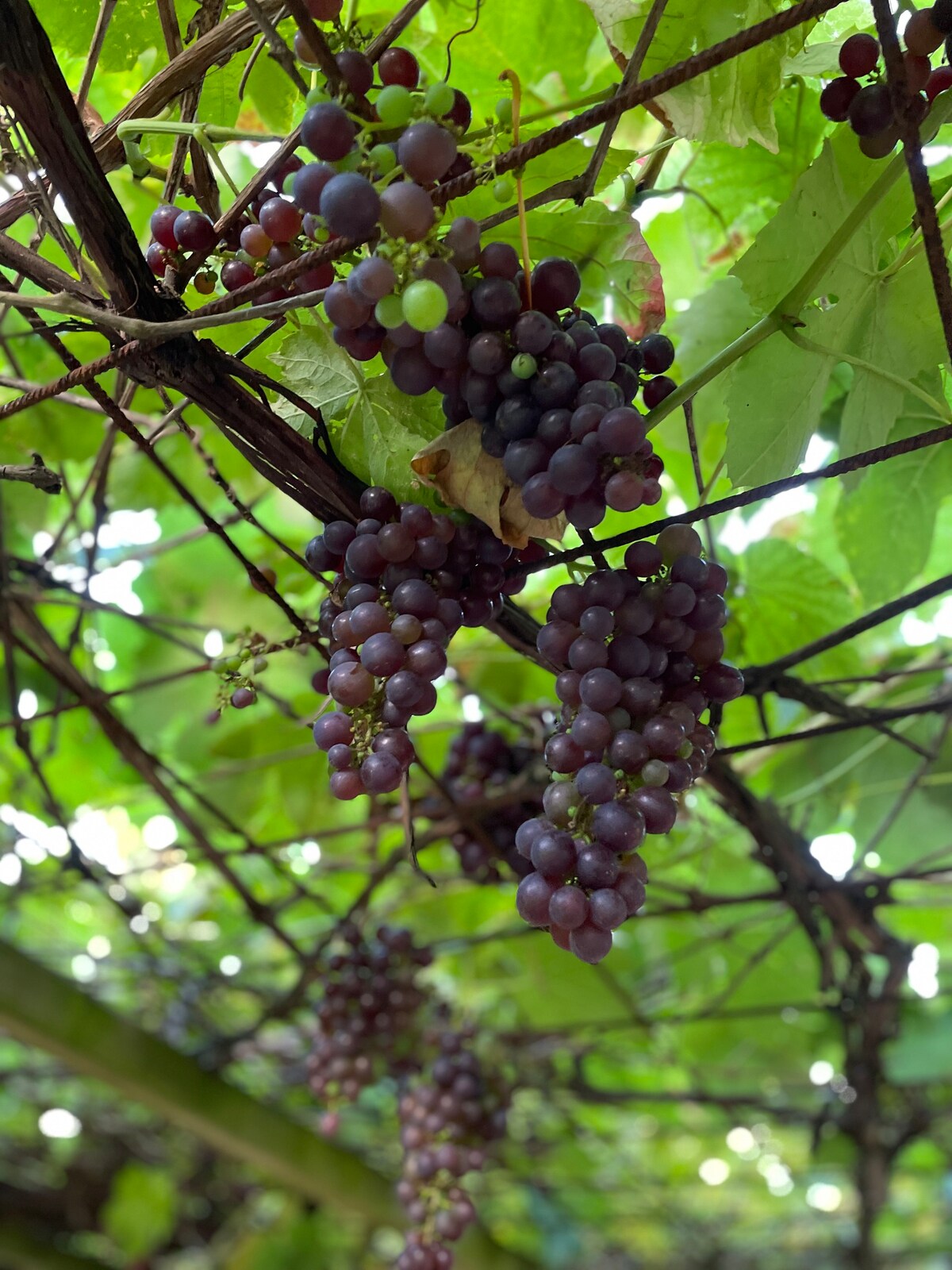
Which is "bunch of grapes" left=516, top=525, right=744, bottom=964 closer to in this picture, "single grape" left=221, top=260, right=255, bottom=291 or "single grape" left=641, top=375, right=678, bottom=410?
"single grape" left=641, top=375, right=678, bottom=410

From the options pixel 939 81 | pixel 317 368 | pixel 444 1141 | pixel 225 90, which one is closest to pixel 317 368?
pixel 317 368

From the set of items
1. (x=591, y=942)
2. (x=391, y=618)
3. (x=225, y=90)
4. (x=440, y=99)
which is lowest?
(x=591, y=942)

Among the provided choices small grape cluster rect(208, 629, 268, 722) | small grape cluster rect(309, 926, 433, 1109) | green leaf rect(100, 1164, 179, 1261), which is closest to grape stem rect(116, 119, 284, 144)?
small grape cluster rect(208, 629, 268, 722)

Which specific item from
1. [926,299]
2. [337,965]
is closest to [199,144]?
[926,299]

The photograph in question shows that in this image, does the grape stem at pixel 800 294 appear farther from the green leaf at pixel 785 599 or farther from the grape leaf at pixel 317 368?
the green leaf at pixel 785 599

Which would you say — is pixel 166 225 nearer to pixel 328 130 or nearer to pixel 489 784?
pixel 328 130

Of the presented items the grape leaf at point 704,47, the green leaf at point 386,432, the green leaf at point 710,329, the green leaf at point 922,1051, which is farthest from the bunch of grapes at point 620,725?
the green leaf at point 922,1051
